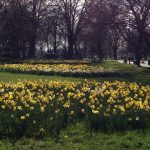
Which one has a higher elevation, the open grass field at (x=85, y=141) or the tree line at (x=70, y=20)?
the tree line at (x=70, y=20)

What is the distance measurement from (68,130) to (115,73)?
1752 cm

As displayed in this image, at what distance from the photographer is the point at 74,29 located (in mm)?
69375

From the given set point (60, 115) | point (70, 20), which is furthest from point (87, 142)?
point (70, 20)

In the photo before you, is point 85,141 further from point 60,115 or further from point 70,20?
point 70,20

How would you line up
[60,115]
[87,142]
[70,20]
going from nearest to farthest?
1. [87,142]
2. [60,115]
3. [70,20]

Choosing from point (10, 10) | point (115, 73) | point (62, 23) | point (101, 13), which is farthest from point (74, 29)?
point (115, 73)

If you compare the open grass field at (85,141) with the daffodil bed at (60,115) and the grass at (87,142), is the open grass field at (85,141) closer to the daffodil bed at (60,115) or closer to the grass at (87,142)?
the grass at (87,142)

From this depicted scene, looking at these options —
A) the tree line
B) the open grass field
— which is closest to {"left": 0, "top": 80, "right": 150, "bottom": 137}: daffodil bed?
the open grass field

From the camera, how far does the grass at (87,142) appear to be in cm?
688

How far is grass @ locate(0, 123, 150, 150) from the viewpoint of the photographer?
271 inches

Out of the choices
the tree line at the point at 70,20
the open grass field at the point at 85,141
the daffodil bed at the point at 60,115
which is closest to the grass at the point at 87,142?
the open grass field at the point at 85,141

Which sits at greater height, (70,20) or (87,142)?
(70,20)

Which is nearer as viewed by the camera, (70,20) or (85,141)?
(85,141)

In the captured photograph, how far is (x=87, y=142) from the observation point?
285 inches
